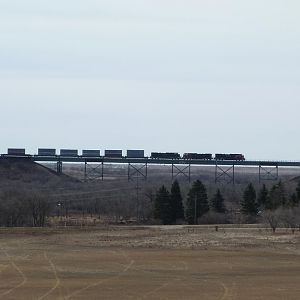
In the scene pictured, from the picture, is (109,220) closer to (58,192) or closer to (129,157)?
(58,192)

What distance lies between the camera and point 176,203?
10356 centimetres

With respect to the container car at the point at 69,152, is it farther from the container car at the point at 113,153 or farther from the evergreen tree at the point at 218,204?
the evergreen tree at the point at 218,204

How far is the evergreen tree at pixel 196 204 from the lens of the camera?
102 metres

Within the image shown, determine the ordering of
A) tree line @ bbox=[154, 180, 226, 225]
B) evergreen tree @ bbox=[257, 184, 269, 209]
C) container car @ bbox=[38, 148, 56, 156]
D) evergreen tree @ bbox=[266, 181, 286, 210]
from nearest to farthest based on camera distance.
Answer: evergreen tree @ bbox=[266, 181, 286, 210] → tree line @ bbox=[154, 180, 226, 225] → evergreen tree @ bbox=[257, 184, 269, 209] → container car @ bbox=[38, 148, 56, 156]

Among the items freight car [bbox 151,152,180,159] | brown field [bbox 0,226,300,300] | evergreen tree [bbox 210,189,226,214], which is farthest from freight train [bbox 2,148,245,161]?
brown field [bbox 0,226,300,300]

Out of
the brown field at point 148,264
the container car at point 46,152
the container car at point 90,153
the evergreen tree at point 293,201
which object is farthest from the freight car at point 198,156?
the brown field at point 148,264

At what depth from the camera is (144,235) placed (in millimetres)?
75438

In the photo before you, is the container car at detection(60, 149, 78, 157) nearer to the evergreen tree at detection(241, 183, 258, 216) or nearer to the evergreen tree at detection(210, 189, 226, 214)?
the evergreen tree at detection(210, 189, 226, 214)

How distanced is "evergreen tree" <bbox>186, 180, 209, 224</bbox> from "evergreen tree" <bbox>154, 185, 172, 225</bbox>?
277 centimetres

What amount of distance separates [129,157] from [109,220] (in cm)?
3881

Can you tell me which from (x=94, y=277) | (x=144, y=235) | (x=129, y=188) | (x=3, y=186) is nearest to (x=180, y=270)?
(x=94, y=277)

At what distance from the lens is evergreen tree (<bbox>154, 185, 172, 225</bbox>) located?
10112 centimetres

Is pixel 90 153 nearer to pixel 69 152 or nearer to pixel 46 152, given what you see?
pixel 69 152

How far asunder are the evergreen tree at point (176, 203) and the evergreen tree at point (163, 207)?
2.18ft
